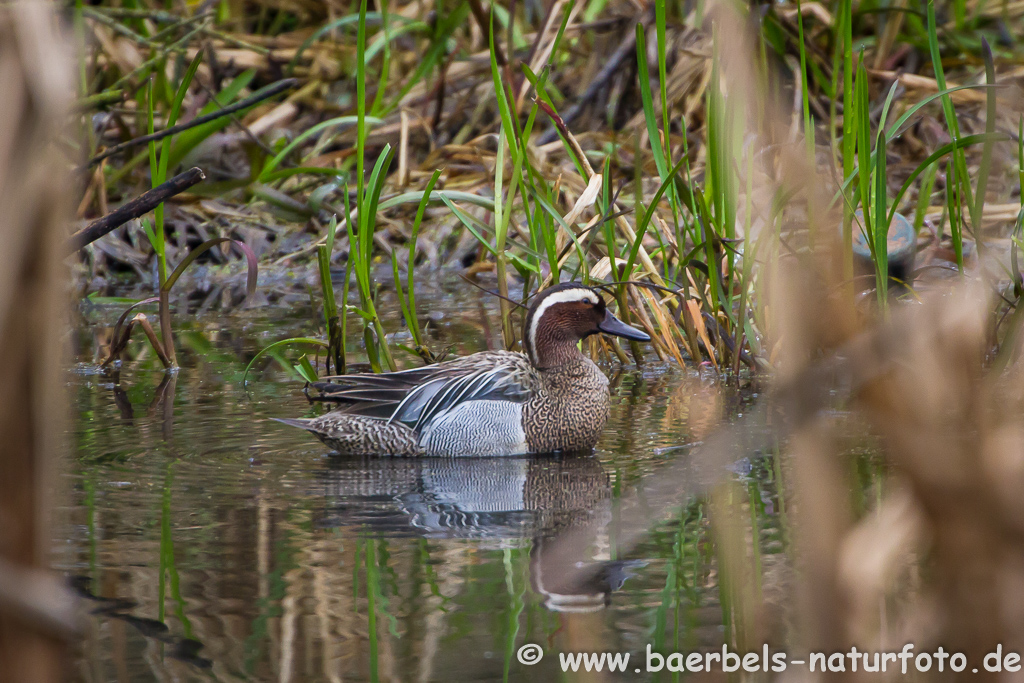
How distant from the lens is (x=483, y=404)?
15.8 feet

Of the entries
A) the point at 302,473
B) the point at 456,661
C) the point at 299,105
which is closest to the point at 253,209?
the point at 299,105

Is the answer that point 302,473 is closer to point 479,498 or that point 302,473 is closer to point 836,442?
point 479,498

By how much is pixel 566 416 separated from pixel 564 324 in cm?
57

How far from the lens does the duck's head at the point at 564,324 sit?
199 inches

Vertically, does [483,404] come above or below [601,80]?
below

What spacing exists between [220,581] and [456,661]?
797 millimetres

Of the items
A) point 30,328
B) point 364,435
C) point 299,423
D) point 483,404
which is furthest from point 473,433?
point 30,328

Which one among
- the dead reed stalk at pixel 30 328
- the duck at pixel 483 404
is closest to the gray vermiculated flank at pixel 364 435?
the duck at pixel 483 404

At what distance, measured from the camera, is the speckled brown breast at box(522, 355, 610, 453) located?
4.70 metres

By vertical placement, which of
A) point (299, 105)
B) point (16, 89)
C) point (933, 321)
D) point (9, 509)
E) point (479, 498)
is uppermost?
point (299, 105)

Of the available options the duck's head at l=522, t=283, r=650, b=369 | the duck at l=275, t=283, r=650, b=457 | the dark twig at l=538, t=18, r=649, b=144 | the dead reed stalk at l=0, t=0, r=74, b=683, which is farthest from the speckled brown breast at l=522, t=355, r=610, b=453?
the dark twig at l=538, t=18, r=649, b=144

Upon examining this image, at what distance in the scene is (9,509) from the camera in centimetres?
134

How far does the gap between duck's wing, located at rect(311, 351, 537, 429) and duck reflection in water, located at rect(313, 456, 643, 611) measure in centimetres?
20

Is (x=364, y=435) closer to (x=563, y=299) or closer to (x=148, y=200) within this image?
(x=563, y=299)
